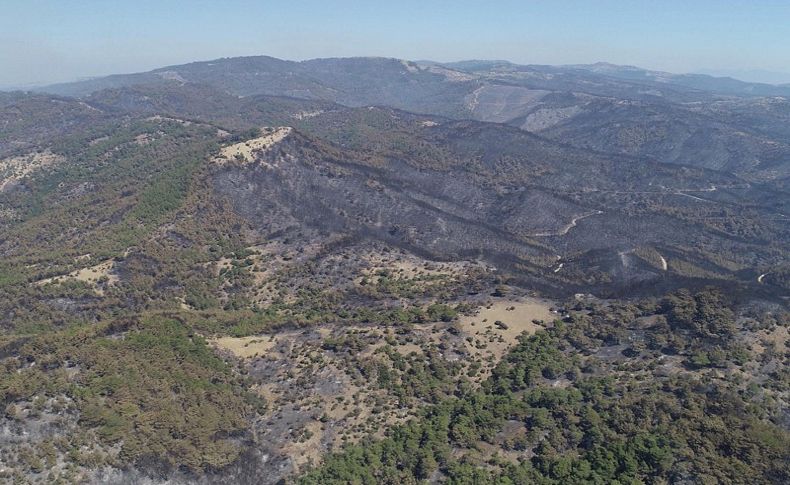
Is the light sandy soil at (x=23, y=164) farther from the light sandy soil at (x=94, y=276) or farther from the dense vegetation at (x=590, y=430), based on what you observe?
the dense vegetation at (x=590, y=430)

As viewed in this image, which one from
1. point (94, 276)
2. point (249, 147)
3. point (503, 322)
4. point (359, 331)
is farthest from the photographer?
point (249, 147)

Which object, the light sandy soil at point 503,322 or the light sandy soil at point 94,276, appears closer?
the light sandy soil at point 503,322

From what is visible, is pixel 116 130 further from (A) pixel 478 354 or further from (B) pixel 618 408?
(B) pixel 618 408

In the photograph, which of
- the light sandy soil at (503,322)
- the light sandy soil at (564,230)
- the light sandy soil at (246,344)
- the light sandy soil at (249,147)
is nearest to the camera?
the light sandy soil at (503,322)

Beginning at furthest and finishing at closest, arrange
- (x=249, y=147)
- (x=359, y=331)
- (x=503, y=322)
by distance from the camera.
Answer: (x=249, y=147) → (x=503, y=322) → (x=359, y=331)

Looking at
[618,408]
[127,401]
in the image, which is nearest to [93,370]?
[127,401]

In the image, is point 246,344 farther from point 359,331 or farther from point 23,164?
point 23,164

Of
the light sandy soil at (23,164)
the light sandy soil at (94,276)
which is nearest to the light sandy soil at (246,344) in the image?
the light sandy soil at (94,276)

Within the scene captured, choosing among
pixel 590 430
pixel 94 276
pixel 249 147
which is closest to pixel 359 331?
pixel 590 430
